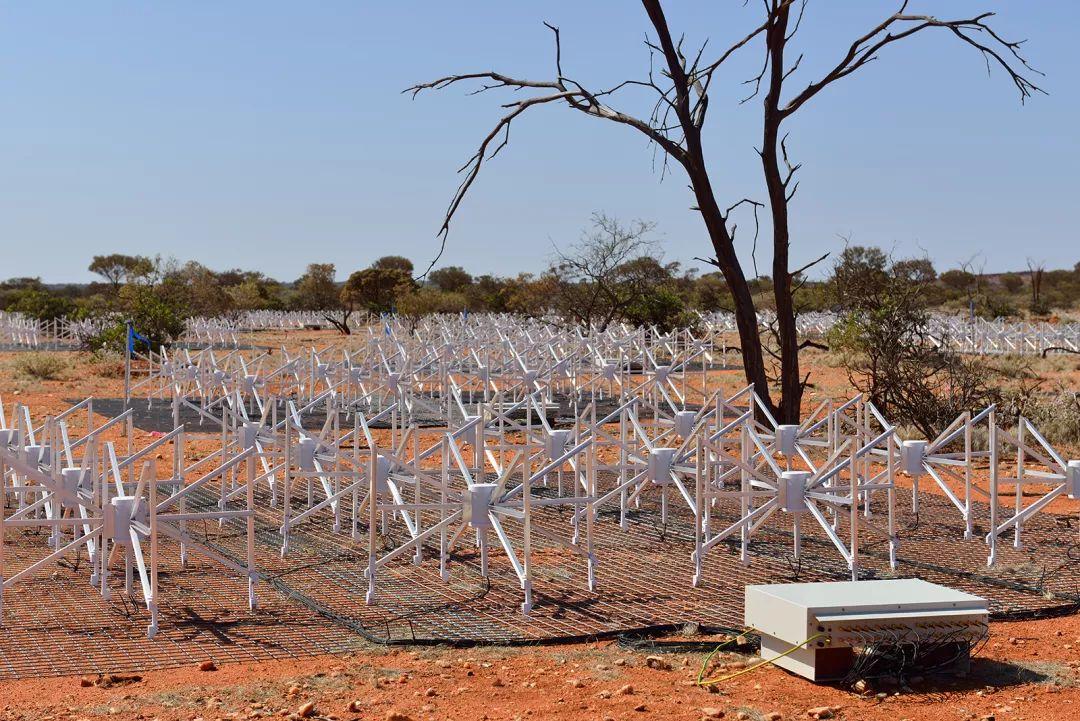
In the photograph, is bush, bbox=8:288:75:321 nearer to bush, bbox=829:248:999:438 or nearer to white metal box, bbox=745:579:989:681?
bush, bbox=829:248:999:438

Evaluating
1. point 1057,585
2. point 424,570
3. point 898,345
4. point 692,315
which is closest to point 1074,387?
point 898,345

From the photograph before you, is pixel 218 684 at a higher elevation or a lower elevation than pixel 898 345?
lower

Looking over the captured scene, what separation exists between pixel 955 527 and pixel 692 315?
1142 inches

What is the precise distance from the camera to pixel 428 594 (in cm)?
821

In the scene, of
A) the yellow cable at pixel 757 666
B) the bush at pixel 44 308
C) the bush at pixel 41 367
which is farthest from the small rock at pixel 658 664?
the bush at pixel 44 308

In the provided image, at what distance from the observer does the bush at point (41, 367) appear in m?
28.6

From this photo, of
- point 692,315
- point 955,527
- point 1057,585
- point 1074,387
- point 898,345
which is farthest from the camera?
point 692,315

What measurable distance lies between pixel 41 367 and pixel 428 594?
23.9 meters

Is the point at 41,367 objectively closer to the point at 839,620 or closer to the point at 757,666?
the point at 757,666

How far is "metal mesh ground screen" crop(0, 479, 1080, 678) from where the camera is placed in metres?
6.91

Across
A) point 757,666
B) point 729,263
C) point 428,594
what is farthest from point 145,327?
point 757,666

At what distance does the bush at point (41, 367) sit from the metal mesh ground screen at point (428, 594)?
1996cm

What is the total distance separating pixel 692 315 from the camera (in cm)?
3975

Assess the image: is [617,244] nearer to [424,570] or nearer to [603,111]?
[603,111]
